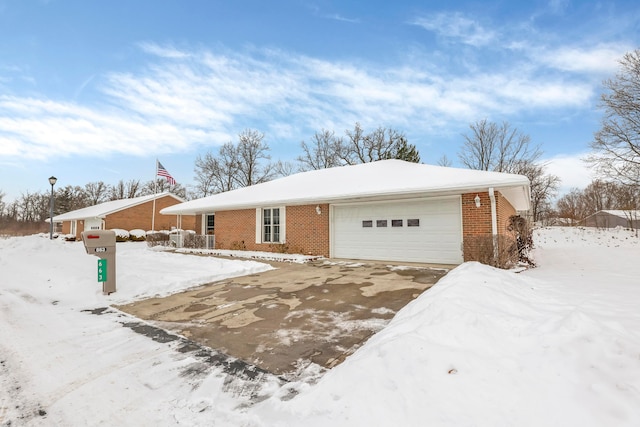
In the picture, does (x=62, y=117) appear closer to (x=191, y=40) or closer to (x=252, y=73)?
(x=191, y=40)

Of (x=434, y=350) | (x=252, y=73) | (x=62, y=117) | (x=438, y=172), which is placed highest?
(x=252, y=73)

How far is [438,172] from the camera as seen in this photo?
10.8 metres

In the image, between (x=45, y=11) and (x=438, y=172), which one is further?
(x=438, y=172)

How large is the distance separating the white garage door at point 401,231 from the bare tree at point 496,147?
72.2 feet

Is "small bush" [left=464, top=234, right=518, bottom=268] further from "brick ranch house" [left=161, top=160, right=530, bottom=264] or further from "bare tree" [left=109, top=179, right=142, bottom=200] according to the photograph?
"bare tree" [left=109, top=179, right=142, bottom=200]

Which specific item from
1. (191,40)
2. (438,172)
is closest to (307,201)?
(438,172)

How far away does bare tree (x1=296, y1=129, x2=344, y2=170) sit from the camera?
106 feet

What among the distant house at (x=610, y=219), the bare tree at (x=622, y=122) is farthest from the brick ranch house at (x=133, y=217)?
the distant house at (x=610, y=219)

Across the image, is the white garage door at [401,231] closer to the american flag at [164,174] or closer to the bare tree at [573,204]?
the american flag at [164,174]

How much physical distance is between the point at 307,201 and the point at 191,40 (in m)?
8.06

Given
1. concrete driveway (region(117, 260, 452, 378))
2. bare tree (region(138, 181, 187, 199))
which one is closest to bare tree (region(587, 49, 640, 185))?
concrete driveway (region(117, 260, 452, 378))

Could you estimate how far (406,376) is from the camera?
2123mm

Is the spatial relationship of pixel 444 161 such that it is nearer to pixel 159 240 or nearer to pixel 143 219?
pixel 159 240

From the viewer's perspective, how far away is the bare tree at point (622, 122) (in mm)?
16094
